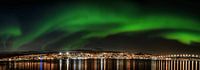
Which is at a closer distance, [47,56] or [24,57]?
[24,57]

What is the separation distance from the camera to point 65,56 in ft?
490

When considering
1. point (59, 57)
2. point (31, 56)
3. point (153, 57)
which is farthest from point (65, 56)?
point (153, 57)

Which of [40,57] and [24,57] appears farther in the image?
[40,57]

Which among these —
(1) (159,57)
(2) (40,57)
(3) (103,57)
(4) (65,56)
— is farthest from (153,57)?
(2) (40,57)

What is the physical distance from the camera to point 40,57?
A: 158m

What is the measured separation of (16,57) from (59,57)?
64.2 feet

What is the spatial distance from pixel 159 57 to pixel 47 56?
4437 centimetres

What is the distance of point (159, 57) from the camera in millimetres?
152000

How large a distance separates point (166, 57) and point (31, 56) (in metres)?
51.9

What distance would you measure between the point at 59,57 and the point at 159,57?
127 feet

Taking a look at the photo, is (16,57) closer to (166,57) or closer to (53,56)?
(53,56)

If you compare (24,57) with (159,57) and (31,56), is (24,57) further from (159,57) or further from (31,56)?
(159,57)

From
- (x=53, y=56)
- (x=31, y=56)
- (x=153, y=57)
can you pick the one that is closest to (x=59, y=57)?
(x=53, y=56)

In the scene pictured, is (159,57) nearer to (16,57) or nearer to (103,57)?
(103,57)
